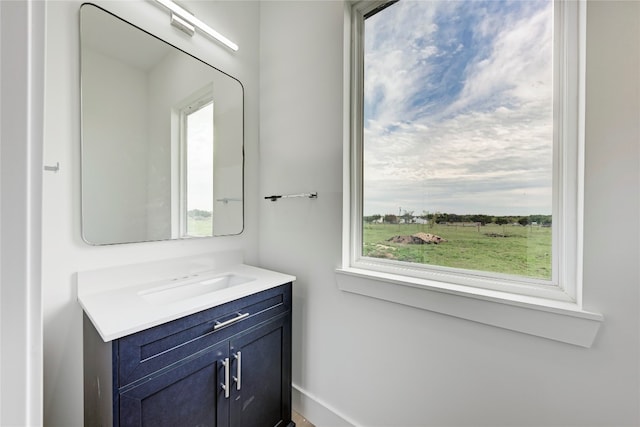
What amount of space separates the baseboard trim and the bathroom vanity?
0.15m

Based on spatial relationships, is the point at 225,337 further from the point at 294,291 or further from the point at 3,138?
the point at 3,138

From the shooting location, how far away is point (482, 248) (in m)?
1.02

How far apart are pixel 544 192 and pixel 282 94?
1392mm

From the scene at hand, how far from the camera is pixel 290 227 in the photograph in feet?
5.03

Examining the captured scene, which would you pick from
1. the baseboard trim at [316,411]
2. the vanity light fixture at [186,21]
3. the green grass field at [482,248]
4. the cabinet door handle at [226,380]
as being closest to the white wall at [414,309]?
the baseboard trim at [316,411]

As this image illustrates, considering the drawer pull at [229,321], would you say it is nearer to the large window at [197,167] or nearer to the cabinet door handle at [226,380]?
the cabinet door handle at [226,380]

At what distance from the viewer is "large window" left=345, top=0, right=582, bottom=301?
2.83 feet

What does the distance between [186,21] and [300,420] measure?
2.21 meters

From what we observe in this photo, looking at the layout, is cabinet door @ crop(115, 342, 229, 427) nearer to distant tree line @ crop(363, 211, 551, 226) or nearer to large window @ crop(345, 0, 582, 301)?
large window @ crop(345, 0, 582, 301)

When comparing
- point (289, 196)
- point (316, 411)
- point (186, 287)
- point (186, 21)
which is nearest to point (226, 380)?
point (186, 287)

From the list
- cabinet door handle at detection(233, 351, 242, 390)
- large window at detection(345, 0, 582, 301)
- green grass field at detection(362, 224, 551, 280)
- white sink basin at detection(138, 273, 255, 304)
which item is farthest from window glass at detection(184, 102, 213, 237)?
green grass field at detection(362, 224, 551, 280)

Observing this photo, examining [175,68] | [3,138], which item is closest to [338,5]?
[175,68]

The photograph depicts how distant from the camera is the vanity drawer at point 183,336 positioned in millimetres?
768

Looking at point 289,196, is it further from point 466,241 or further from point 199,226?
point 466,241
